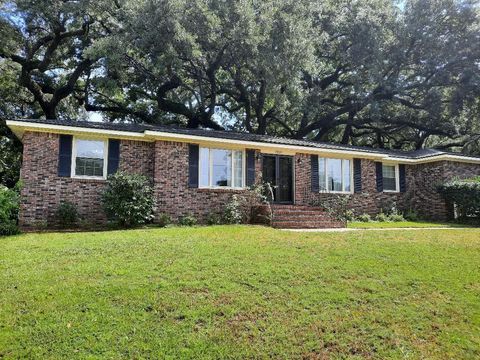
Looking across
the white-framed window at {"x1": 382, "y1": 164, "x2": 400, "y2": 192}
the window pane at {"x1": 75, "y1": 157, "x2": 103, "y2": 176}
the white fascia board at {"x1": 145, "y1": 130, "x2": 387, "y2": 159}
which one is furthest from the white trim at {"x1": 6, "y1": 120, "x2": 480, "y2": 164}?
the window pane at {"x1": 75, "y1": 157, "x2": 103, "y2": 176}

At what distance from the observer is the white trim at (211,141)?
11.1 meters

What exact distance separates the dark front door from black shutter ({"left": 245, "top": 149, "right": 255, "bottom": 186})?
76cm

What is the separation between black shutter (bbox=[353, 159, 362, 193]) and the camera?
15.8 metres

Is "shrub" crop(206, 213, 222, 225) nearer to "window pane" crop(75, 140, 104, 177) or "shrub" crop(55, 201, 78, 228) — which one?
"window pane" crop(75, 140, 104, 177)

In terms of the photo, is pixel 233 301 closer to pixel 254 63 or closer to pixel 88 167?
pixel 88 167

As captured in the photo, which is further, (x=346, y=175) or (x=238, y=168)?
(x=346, y=175)

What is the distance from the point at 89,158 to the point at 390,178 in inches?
514

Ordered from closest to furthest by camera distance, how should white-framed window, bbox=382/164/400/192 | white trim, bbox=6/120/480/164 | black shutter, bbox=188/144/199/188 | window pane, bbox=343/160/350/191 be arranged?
white trim, bbox=6/120/480/164 < black shutter, bbox=188/144/199/188 < window pane, bbox=343/160/350/191 < white-framed window, bbox=382/164/400/192

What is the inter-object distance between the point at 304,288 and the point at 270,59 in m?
13.0

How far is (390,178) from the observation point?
17.2m

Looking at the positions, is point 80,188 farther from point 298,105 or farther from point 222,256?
point 298,105

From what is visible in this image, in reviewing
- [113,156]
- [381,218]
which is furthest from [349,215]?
[113,156]

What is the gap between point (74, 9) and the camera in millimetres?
16766

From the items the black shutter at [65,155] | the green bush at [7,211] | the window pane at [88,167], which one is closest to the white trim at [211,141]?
the black shutter at [65,155]
